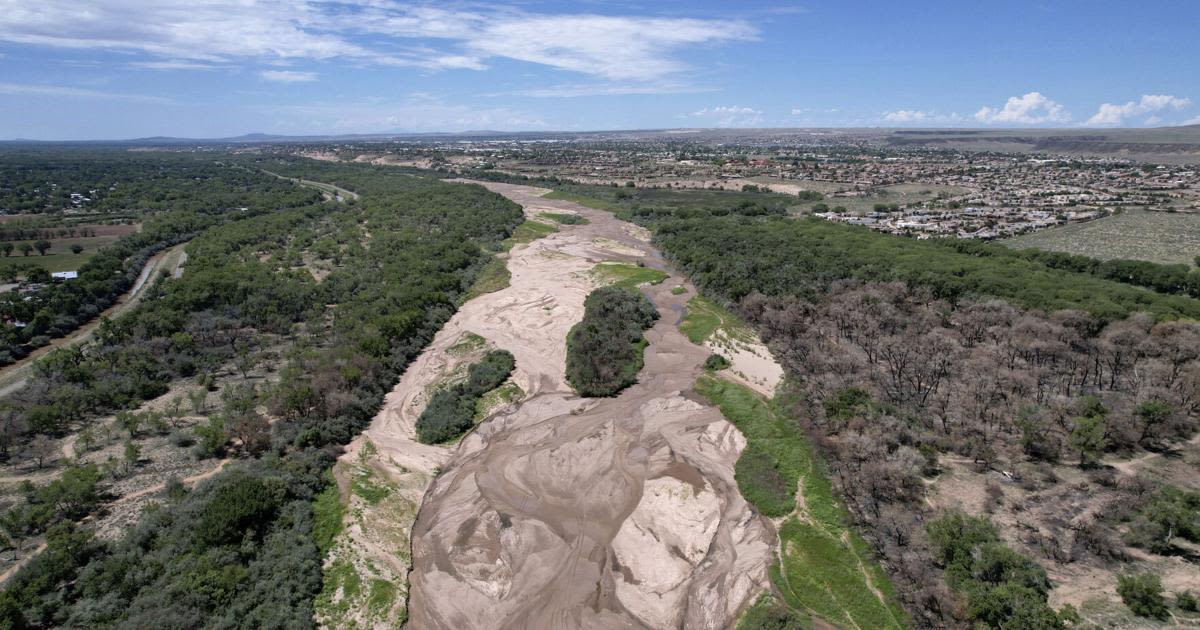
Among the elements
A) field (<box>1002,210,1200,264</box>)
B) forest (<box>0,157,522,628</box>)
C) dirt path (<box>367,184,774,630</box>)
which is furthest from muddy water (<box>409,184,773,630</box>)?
field (<box>1002,210,1200,264</box>)

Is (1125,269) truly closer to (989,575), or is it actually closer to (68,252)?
(989,575)

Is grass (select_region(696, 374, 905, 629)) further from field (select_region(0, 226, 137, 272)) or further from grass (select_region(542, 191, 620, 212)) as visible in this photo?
grass (select_region(542, 191, 620, 212))

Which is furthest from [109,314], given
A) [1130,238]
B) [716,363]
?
[1130,238]

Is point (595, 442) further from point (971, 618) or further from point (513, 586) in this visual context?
point (971, 618)

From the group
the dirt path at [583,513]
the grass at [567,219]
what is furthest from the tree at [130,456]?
the grass at [567,219]

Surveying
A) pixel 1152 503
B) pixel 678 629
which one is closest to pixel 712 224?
pixel 1152 503

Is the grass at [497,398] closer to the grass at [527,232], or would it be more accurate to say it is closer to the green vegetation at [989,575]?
the green vegetation at [989,575]

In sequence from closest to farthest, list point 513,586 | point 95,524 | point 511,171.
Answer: point 513,586
point 95,524
point 511,171
